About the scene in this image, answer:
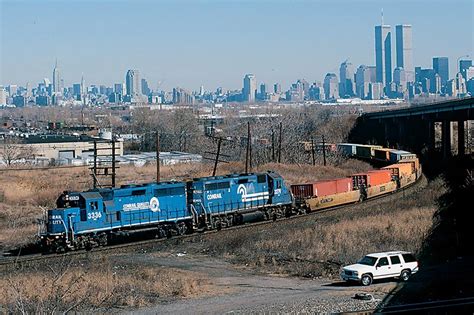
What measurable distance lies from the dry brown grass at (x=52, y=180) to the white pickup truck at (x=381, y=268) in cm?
1842

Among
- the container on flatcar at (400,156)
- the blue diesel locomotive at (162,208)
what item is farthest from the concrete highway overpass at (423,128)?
the blue diesel locomotive at (162,208)

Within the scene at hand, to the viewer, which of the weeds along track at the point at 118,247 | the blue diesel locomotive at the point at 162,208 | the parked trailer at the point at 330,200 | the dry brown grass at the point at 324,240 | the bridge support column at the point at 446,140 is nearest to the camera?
the dry brown grass at the point at 324,240

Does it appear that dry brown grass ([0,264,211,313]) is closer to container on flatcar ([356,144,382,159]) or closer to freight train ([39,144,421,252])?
freight train ([39,144,421,252])

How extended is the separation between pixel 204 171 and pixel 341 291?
44900 mm

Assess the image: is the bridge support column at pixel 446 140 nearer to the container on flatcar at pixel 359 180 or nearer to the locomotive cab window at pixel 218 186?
the container on flatcar at pixel 359 180

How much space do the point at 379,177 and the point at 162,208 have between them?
20.8m

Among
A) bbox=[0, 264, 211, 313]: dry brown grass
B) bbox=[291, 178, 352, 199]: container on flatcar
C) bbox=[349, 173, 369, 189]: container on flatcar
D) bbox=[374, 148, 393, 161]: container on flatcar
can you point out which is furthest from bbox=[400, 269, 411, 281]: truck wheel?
bbox=[374, 148, 393, 161]: container on flatcar

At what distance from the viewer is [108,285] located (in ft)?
83.2

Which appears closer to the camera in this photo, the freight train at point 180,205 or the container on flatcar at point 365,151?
the freight train at point 180,205

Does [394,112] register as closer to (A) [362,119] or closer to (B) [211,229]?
(A) [362,119]

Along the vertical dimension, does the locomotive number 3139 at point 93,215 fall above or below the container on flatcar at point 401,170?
above

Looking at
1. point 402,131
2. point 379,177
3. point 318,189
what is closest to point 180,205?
point 318,189

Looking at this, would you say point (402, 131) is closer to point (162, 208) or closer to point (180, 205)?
point (180, 205)

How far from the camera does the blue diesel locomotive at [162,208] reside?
3328 cm
